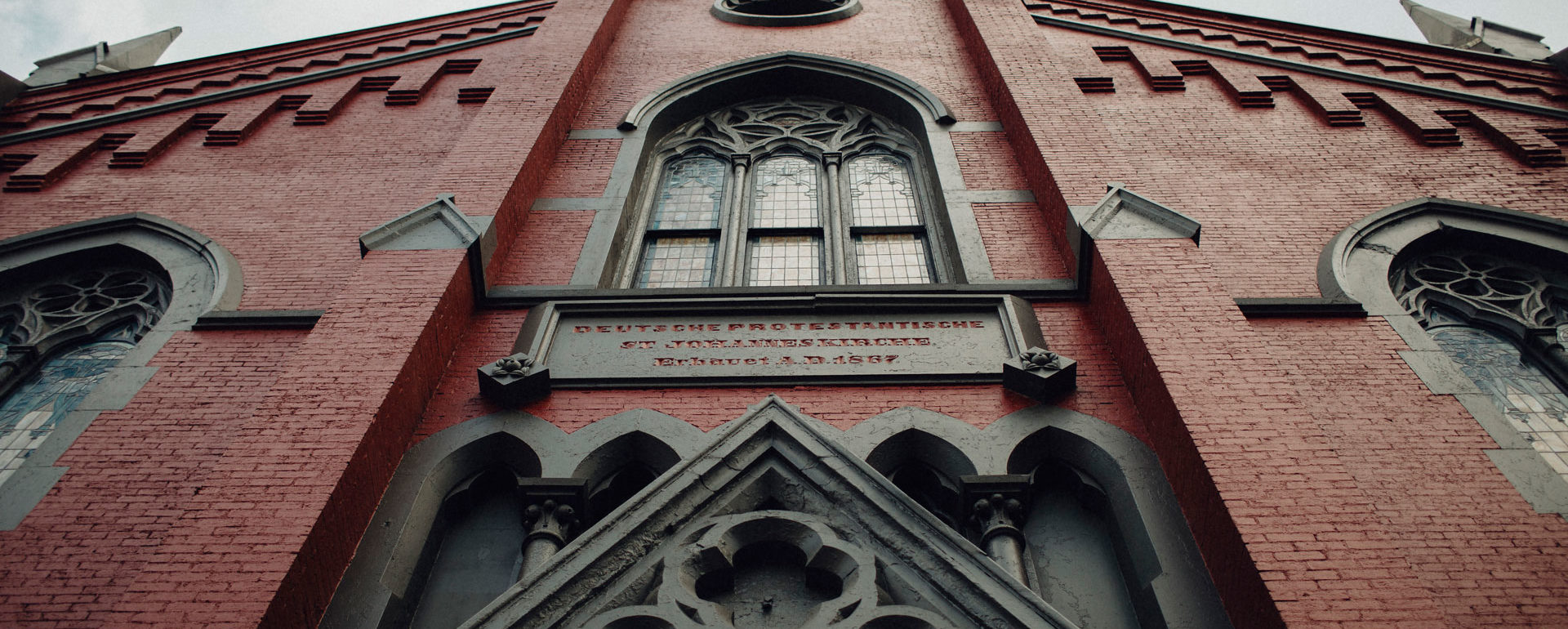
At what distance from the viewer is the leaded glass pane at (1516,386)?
215 inches

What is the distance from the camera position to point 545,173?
828 centimetres

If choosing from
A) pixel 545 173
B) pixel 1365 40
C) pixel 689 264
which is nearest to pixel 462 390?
pixel 689 264

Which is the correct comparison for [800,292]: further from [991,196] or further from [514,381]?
[991,196]

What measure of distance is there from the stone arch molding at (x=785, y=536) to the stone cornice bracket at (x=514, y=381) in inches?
11.3

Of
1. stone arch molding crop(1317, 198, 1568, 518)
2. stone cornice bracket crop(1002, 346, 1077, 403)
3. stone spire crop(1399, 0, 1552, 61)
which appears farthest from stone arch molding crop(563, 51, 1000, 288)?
stone spire crop(1399, 0, 1552, 61)

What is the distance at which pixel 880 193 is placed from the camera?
885 cm

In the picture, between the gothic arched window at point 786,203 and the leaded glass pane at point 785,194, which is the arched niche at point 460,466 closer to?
the gothic arched window at point 786,203

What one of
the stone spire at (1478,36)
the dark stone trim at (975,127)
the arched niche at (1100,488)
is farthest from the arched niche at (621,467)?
the stone spire at (1478,36)

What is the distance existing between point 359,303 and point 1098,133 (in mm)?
6011

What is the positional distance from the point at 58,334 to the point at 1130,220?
8.08 metres

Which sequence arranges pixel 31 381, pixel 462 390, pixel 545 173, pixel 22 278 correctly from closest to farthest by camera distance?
pixel 462 390 → pixel 31 381 → pixel 22 278 → pixel 545 173

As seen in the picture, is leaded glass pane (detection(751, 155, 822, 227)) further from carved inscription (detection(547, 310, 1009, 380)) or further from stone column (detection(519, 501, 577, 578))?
stone column (detection(519, 501, 577, 578))

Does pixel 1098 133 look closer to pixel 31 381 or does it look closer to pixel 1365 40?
pixel 1365 40

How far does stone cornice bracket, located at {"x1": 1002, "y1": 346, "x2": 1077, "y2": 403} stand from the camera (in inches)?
209
